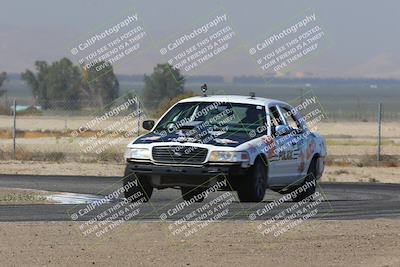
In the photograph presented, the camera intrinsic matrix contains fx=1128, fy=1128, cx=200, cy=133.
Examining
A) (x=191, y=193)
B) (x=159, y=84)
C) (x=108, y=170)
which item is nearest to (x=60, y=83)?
(x=159, y=84)

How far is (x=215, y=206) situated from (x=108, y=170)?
1242 centimetres

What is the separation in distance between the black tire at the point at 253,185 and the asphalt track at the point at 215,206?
154mm

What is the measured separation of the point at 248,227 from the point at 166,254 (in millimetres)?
2390

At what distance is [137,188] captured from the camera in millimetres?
17203

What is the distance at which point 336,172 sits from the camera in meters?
29.8

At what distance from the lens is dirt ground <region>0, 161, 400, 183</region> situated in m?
27.8

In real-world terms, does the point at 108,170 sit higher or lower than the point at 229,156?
lower

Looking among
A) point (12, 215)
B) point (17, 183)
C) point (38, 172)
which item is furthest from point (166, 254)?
point (38, 172)

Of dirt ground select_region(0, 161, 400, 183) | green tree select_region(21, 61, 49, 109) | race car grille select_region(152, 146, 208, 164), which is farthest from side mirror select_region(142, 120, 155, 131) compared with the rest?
green tree select_region(21, 61, 49, 109)

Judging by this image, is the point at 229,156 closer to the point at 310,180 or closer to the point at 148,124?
the point at 148,124

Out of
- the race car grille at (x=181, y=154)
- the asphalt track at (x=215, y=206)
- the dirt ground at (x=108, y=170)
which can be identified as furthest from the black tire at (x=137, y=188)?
the dirt ground at (x=108, y=170)

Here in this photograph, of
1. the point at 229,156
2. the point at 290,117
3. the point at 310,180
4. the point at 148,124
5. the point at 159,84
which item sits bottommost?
the point at 159,84

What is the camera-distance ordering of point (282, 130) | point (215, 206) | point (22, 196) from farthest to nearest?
point (22, 196) < point (282, 130) < point (215, 206)

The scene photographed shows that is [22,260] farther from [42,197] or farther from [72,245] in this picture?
[42,197]
